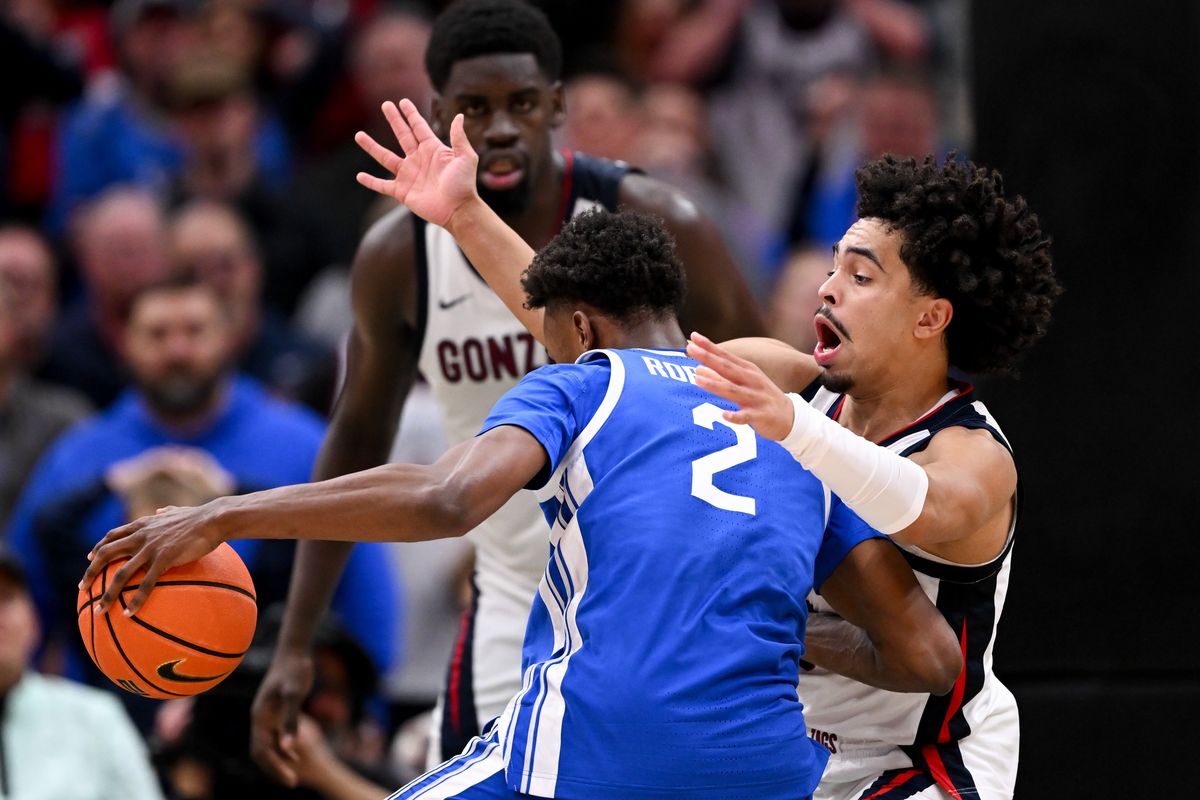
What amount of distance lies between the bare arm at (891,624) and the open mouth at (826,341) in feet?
1.47

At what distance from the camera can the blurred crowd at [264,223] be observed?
23.6ft

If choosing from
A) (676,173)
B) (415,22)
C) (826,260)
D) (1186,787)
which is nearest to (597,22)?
(415,22)

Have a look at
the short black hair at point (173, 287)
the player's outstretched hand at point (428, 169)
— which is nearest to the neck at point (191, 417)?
the short black hair at point (173, 287)

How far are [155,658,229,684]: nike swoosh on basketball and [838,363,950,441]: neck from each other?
1.52 m

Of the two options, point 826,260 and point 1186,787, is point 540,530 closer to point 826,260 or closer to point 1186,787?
point 1186,787

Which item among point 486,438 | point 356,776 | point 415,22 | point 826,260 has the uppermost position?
point 415,22

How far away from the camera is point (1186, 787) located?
512 centimetres

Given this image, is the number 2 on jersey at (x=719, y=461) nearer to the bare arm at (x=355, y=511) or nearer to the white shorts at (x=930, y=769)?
the bare arm at (x=355, y=511)

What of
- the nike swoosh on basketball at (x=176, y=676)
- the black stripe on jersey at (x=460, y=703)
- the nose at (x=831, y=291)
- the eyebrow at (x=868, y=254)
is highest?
the eyebrow at (x=868, y=254)

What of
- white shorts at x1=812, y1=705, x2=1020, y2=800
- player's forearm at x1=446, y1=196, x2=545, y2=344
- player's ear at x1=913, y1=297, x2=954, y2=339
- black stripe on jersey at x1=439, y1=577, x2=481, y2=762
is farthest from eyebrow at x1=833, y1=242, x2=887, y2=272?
black stripe on jersey at x1=439, y1=577, x2=481, y2=762

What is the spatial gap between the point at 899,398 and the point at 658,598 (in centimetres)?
96

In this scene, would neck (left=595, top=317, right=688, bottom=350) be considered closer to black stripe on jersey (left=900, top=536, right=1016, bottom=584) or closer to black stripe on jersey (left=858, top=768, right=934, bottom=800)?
black stripe on jersey (left=900, top=536, right=1016, bottom=584)

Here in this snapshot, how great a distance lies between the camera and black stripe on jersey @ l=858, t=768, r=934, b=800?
3.98 meters

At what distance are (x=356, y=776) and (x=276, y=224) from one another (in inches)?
177
